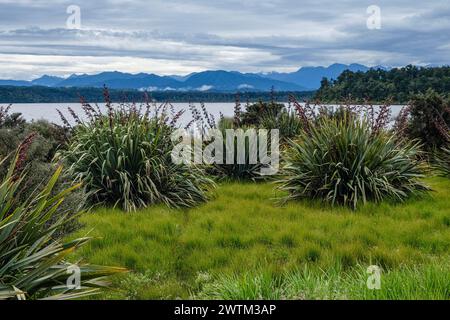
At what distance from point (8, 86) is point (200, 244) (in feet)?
66.9

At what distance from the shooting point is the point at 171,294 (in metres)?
4.87

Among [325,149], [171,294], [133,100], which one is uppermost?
[133,100]

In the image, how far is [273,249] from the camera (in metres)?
6.09

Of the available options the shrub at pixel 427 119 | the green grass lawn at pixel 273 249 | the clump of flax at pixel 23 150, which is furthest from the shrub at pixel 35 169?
the shrub at pixel 427 119

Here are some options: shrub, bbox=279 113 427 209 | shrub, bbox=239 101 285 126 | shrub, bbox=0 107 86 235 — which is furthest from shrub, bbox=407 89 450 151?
shrub, bbox=0 107 86 235

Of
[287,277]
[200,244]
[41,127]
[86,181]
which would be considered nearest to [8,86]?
[41,127]

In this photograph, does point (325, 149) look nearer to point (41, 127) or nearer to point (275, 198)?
point (275, 198)

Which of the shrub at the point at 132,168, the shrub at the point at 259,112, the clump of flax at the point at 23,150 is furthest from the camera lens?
the shrub at the point at 259,112

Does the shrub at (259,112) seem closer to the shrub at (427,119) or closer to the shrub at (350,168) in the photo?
the shrub at (427,119)

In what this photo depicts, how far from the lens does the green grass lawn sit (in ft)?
14.6

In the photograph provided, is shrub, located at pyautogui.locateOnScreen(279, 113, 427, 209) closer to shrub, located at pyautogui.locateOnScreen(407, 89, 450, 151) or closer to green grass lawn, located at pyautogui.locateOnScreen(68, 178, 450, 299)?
green grass lawn, located at pyautogui.locateOnScreen(68, 178, 450, 299)

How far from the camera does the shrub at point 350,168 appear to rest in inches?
336

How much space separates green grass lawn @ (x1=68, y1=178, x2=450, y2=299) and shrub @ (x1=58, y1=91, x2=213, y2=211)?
1.53 ft

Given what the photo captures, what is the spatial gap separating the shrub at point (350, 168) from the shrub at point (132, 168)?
1.87 metres
